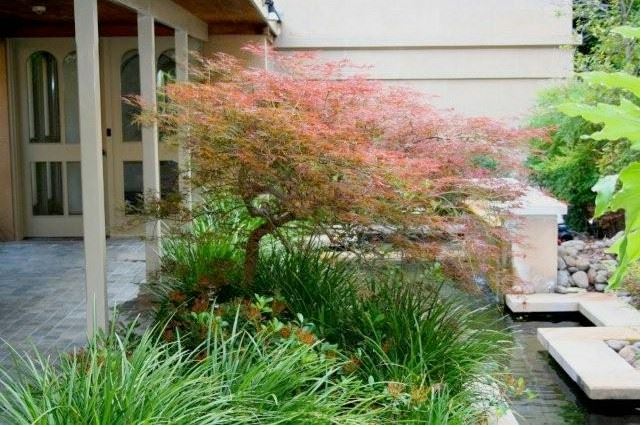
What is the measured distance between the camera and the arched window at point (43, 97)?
1038 centimetres

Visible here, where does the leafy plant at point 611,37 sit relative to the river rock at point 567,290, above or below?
above

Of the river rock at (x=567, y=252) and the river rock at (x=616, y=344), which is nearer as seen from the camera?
the river rock at (x=616, y=344)

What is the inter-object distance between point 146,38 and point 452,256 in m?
3.18

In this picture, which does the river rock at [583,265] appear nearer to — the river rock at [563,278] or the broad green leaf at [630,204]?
the river rock at [563,278]

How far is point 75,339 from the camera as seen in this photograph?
19.5 feet

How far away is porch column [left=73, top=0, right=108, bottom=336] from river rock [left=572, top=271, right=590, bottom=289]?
19.7 feet

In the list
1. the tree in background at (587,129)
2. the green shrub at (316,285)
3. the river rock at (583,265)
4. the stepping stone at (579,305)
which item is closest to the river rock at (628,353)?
the stepping stone at (579,305)

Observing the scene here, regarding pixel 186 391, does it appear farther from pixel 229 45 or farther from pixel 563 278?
pixel 229 45

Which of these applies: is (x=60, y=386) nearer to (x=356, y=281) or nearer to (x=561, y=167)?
(x=356, y=281)

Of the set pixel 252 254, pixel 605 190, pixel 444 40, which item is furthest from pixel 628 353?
pixel 444 40

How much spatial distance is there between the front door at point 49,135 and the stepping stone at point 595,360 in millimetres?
6230

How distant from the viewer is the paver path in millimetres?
6051

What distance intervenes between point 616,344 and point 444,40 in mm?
7992

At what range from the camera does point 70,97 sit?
34.3 feet
